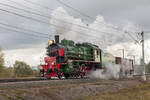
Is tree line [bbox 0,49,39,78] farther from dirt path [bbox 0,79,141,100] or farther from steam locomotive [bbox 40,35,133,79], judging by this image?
dirt path [bbox 0,79,141,100]

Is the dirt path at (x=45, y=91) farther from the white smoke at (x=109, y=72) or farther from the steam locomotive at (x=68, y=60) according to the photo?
the white smoke at (x=109, y=72)

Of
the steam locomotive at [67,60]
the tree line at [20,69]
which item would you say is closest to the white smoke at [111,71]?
the steam locomotive at [67,60]

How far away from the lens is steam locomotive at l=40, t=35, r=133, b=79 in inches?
819

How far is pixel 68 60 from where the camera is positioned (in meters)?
21.2

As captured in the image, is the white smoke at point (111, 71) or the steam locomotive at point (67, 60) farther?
the white smoke at point (111, 71)

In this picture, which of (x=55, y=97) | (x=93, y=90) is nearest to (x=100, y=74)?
(x=93, y=90)

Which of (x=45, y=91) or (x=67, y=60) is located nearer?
(x=45, y=91)

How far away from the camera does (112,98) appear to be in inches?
504

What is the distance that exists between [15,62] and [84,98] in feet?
237

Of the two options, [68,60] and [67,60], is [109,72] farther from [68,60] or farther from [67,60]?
[67,60]

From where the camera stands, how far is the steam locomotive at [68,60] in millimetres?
20797

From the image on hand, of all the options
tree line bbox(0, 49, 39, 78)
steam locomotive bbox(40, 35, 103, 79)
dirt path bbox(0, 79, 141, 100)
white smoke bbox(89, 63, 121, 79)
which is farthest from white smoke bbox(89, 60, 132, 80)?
tree line bbox(0, 49, 39, 78)

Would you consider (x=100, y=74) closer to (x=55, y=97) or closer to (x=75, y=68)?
(x=75, y=68)

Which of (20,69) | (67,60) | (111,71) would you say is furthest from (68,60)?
(20,69)
